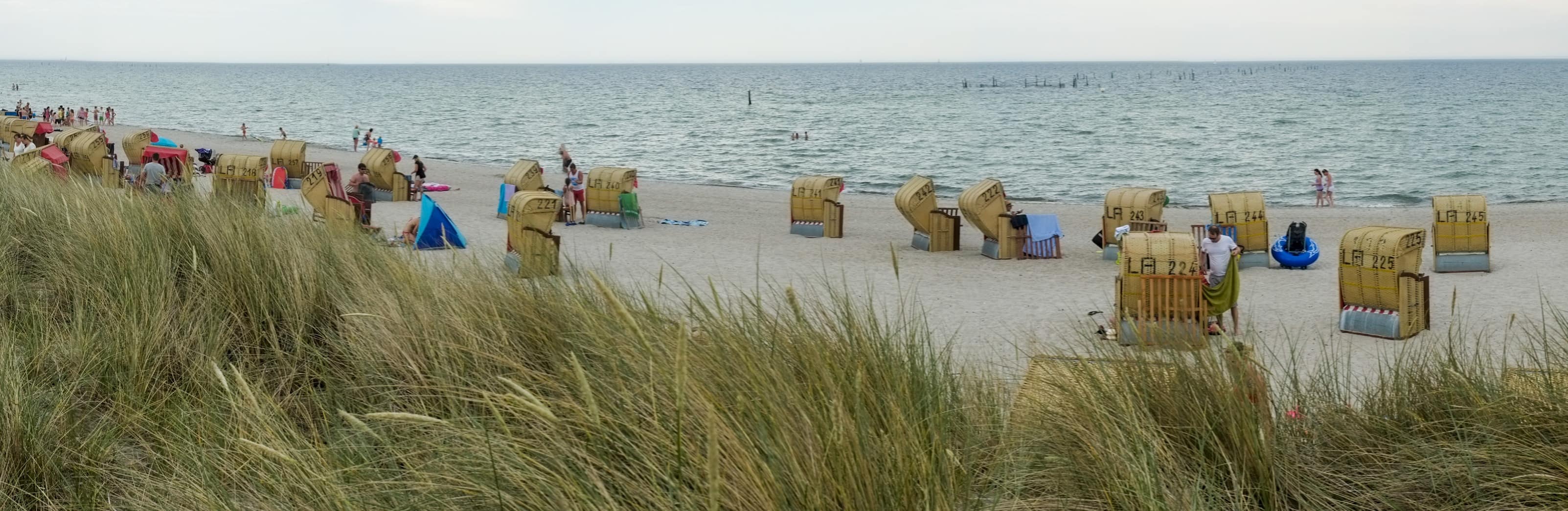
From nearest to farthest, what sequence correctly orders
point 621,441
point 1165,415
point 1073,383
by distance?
point 621,441, point 1165,415, point 1073,383

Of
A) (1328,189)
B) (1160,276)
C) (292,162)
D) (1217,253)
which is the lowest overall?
(1160,276)

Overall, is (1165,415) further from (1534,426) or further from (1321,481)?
(1534,426)

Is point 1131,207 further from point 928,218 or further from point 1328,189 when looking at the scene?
point 1328,189

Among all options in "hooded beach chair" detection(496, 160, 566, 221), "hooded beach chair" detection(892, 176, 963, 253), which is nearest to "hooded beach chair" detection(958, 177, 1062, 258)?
"hooded beach chair" detection(892, 176, 963, 253)

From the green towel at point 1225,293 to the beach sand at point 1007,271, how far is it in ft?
0.67

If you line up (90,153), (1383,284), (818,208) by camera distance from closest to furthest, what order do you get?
(1383,284), (818,208), (90,153)

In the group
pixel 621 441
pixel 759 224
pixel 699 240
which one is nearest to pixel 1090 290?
pixel 699 240

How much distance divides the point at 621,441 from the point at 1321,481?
82.1 inches

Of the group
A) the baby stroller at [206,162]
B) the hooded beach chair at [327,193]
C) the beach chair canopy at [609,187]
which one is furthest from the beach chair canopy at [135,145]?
the beach chair canopy at [609,187]

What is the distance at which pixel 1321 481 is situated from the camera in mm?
3668

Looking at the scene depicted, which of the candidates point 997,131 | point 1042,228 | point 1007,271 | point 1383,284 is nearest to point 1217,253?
point 1383,284

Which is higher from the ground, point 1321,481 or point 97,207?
point 97,207

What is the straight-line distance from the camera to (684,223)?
66.0 ft

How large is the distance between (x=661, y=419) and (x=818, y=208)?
15065 millimetres
